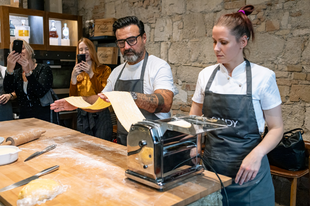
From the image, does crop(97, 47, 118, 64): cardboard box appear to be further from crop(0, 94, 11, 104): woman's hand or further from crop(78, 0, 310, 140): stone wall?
crop(0, 94, 11, 104): woman's hand

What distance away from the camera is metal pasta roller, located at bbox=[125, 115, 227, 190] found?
1.12 metres

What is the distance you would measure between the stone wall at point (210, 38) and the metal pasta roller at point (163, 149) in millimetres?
1865

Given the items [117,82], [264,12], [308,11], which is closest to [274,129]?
[117,82]

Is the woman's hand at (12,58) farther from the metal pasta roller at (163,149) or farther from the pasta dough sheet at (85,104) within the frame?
the metal pasta roller at (163,149)

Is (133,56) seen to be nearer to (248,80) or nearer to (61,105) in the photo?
(61,105)

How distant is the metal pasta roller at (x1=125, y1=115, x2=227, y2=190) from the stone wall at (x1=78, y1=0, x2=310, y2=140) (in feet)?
6.12

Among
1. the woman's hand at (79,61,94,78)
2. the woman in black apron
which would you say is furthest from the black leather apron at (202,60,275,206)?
the woman's hand at (79,61,94,78)

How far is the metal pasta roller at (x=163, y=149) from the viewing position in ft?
3.69

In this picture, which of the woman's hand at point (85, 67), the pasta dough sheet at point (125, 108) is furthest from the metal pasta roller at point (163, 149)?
the woman's hand at point (85, 67)

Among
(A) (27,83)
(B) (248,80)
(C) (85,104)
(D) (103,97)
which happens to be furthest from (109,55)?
(B) (248,80)

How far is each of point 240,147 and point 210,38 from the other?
2070 mm

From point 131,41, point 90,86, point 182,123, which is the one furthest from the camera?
point 90,86

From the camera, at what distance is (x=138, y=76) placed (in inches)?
88.6

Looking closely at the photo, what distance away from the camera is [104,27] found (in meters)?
4.54
